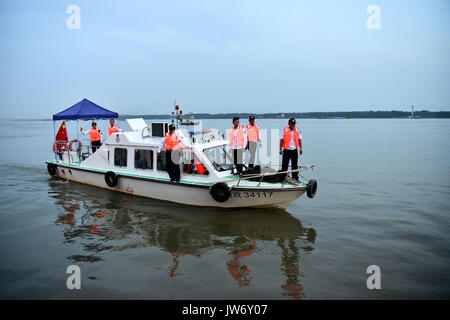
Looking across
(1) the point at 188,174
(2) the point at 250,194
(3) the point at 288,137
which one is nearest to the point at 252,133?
(3) the point at 288,137

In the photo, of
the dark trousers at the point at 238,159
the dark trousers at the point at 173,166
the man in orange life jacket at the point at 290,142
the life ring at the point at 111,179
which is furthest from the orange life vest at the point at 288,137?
the life ring at the point at 111,179

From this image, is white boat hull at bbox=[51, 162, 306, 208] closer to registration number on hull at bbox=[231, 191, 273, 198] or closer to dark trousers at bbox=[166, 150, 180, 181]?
registration number on hull at bbox=[231, 191, 273, 198]

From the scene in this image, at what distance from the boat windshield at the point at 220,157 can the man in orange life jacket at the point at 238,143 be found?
0.51 m

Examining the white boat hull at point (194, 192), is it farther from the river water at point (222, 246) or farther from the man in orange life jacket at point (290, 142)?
the man in orange life jacket at point (290, 142)

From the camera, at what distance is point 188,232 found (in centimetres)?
786

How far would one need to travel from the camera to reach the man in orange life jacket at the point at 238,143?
9070mm

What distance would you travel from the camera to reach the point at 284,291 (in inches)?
210

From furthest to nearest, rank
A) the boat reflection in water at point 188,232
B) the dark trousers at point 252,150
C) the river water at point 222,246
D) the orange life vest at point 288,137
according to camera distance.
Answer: the dark trousers at point 252,150 → the orange life vest at point 288,137 → the boat reflection in water at point 188,232 → the river water at point 222,246

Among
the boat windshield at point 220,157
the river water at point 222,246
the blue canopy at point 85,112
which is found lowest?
the river water at point 222,246

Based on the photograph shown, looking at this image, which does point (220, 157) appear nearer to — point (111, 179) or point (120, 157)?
point (120, 157)

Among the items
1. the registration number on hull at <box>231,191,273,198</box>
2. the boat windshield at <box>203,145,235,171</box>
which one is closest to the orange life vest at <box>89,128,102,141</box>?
the boat windshield at <box>203,145,235,171</box>
